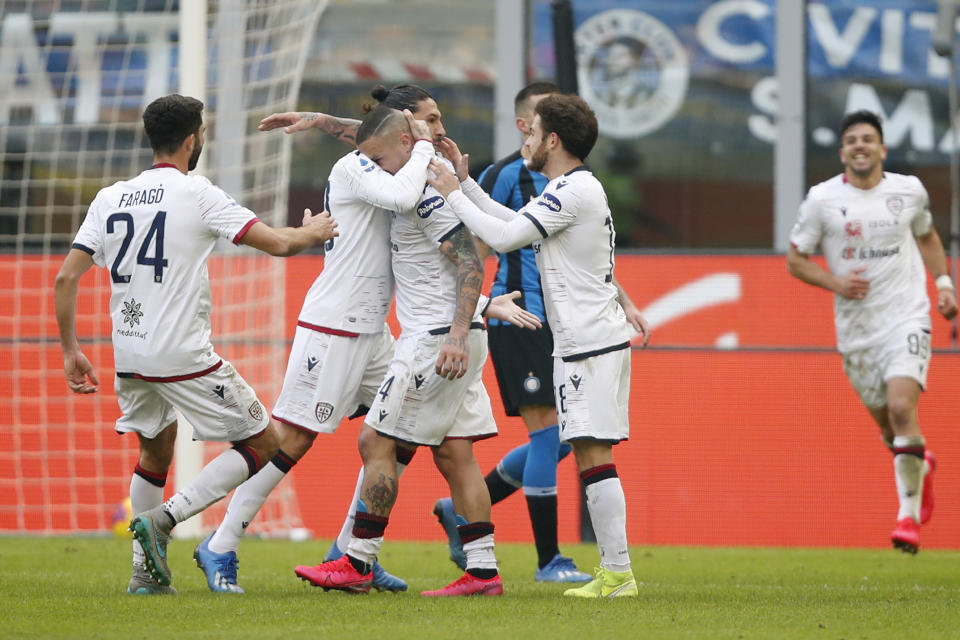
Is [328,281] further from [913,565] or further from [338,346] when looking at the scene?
[913,565]

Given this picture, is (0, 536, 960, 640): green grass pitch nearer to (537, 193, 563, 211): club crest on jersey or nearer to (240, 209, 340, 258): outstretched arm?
(240, 209, 340, 258): outstretched arm

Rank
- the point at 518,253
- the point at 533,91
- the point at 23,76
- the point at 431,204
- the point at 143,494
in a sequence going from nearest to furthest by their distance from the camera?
1. the point at 431,204
2. the point at 143,494
3. the point at 518,253
4. the point at 533,91
5. the point at 23,76

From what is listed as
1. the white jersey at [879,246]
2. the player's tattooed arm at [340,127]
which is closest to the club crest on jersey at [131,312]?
the player's tattooed arm at [340,127]

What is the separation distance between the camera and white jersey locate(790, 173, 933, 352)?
25.7 ft

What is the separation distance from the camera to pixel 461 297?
5.66 metres

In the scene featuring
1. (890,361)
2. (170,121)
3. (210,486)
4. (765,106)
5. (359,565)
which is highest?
(765,106)

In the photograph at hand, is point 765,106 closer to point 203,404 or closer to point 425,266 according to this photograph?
point 425,266

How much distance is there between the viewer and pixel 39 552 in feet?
27.6

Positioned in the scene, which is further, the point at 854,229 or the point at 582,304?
the point at 854,229

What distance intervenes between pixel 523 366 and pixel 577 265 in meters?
1.40

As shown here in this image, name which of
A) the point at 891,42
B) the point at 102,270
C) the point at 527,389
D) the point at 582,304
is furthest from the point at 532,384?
the point at 891,42

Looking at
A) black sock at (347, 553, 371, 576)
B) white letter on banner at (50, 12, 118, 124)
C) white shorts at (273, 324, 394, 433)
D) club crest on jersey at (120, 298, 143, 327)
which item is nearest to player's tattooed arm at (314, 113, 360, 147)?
white shorts at (273, 324, 394, 433)

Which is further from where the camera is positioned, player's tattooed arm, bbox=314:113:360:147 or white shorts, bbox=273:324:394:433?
player's tattooed arm, bbox=314:113:360:147

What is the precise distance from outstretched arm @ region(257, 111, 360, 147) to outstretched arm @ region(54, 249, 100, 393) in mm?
1012
